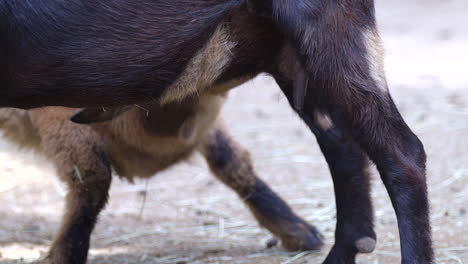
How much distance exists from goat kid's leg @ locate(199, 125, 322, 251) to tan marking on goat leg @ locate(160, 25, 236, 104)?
52.4 inches

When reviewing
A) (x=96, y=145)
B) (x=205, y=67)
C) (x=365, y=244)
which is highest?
(x=205, y=67)

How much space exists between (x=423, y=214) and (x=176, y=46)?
111 cm

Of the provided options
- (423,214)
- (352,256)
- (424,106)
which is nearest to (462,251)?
(352,256)

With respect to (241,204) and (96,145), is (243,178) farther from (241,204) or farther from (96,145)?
(96,145)

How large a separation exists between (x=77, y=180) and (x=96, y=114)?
390 mm

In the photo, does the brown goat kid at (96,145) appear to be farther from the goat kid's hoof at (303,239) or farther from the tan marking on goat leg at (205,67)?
the tan marking on goat leg at (205,67)

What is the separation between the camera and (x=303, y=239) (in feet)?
14.3

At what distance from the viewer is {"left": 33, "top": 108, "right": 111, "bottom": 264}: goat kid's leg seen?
3852mm

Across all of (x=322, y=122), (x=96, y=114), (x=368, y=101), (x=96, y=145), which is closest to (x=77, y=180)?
(x=96, y=145)

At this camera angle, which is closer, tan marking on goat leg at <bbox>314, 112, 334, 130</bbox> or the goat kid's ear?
tan marking on goat leg at <bbox>314, 112, 334, 130</bbox>

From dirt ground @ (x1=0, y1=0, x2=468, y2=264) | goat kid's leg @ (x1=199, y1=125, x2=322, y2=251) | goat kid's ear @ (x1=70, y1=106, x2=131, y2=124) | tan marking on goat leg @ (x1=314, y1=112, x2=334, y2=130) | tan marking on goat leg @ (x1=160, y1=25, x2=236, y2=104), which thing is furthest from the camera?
goat kid's leg @ (x1=199, y1=125, x2=322, y2=251)

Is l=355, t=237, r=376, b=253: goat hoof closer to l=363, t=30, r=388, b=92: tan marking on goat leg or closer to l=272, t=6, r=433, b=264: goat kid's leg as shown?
l=272, t=6, r=433, b=264: goat kid's leg

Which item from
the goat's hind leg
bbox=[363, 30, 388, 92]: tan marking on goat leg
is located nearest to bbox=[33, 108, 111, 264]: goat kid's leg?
the goat's hind leg

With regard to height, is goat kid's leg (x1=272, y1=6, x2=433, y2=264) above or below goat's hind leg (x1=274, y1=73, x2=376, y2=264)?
above
